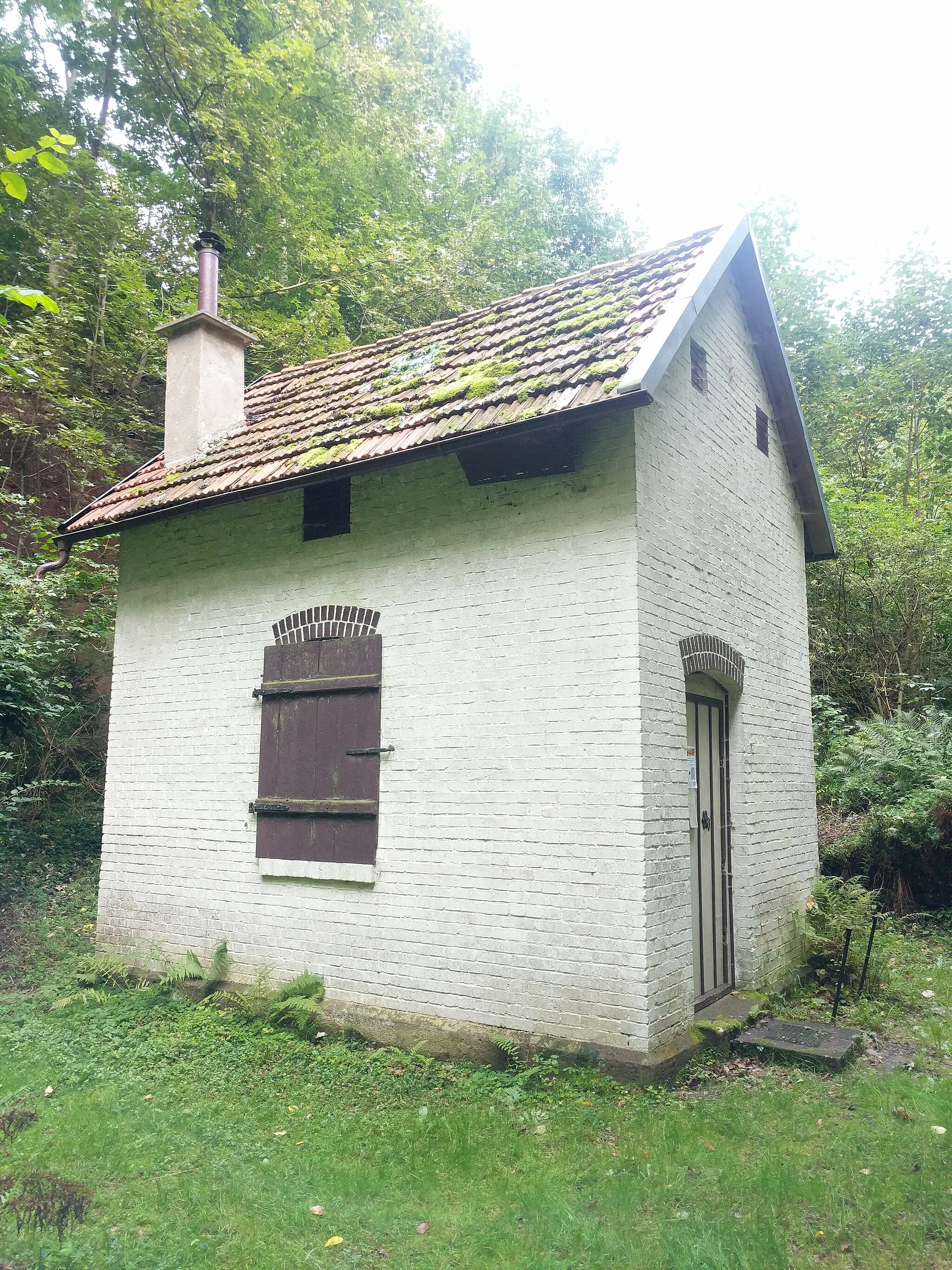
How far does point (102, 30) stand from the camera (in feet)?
55.8

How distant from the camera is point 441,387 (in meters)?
7.09

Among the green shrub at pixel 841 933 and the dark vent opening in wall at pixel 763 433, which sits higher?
the dark vent opening in wall at pixel 763 433

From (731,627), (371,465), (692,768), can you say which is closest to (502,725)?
(692,768)

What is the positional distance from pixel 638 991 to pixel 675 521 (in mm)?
3380

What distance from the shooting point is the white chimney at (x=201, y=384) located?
912 cm

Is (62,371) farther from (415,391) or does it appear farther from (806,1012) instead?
(806,1012)

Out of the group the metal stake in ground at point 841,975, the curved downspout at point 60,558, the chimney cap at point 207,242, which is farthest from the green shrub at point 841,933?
the chimney cap at point 207,242

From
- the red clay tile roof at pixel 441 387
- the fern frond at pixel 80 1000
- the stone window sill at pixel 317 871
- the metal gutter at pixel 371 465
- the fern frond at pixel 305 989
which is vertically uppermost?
the red clay tile roof at pixel 441 387

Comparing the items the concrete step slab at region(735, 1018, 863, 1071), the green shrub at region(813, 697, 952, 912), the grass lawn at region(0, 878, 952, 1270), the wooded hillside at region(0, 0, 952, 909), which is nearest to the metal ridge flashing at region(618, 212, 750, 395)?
the grass lawn at region(0, 878, 952, 1270)

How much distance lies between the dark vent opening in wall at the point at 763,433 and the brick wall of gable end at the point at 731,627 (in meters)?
0.08

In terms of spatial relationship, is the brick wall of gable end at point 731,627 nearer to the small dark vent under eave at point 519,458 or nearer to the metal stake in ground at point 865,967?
the small dark vent under eave at point 519,458

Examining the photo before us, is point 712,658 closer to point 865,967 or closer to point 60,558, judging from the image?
point 865,967

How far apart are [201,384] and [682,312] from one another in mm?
5350

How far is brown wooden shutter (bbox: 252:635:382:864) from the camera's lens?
6863 millimetres
